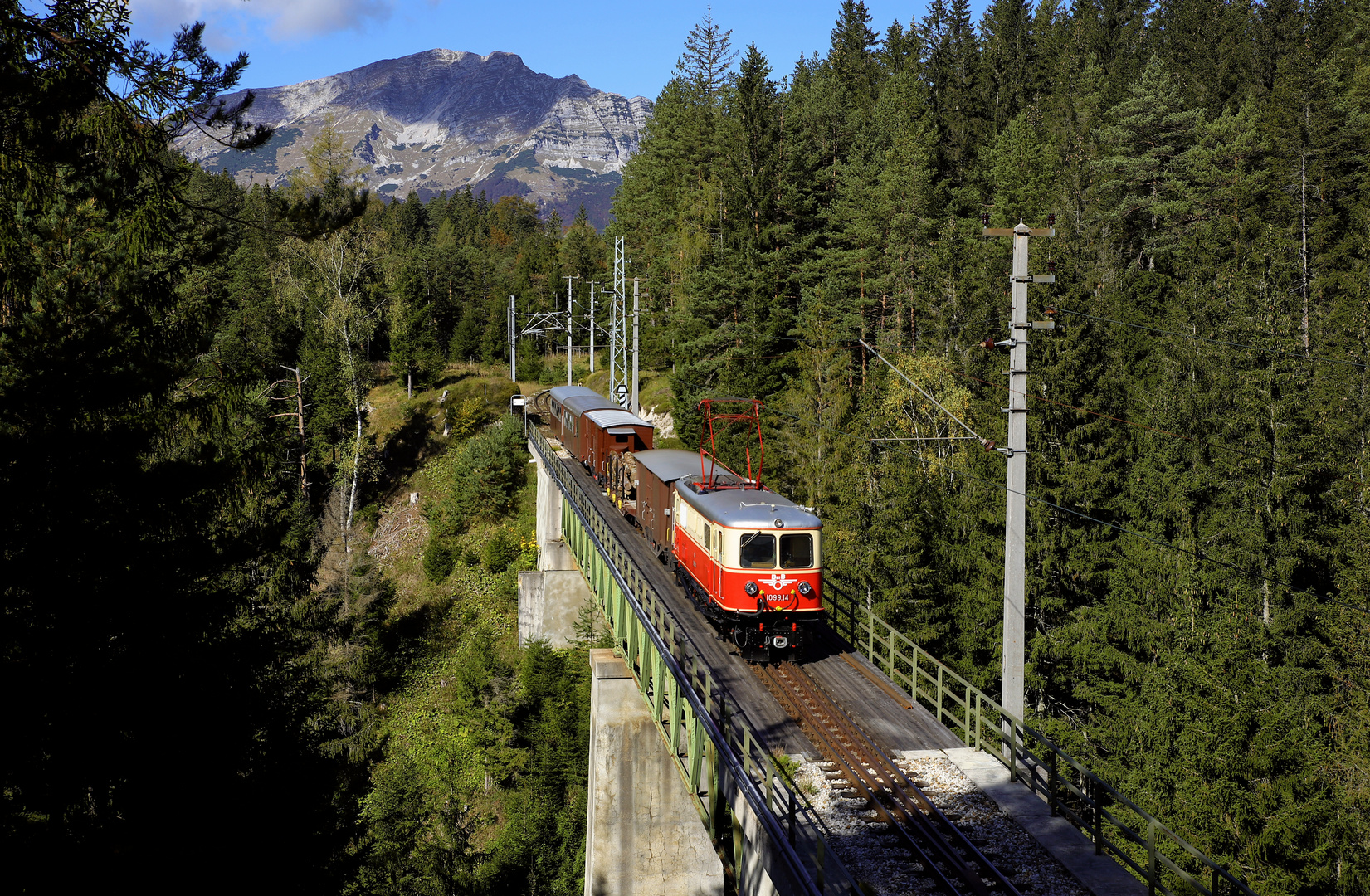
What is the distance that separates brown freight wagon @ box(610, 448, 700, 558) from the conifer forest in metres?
7.54

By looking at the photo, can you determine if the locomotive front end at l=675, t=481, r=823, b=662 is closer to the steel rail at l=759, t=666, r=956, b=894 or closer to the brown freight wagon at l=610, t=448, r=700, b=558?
the steel rail at l=759, t=666, r=956, b=894

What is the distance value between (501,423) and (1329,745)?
1611 inches

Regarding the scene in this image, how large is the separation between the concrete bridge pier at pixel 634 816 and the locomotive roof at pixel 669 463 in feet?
16.0

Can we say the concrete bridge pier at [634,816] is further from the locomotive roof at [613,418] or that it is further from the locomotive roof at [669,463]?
the locomotive roof at [613,418]

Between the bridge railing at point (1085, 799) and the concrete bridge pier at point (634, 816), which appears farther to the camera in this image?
the concrete bridge pier at point (634, 816)

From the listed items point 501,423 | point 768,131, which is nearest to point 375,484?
point 501,423

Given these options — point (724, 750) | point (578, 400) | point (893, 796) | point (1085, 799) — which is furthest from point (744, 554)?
point (578, 400)

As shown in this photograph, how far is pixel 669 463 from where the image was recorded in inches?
1003

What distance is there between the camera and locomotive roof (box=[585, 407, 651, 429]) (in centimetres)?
3444

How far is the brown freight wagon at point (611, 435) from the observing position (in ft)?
112

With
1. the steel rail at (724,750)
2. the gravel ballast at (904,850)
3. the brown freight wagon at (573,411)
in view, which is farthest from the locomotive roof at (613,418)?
the gravel ballast at (904,850)

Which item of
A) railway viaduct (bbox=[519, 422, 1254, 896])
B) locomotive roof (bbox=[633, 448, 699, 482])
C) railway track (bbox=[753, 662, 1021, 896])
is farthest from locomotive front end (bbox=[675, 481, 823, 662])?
locomotive roof (bbox=[633, 448, 699, 482])

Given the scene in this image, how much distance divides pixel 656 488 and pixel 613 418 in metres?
10.4

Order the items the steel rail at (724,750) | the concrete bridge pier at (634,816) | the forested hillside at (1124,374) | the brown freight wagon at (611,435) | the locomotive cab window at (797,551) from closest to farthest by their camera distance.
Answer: the steel rail at (724,750) < the locomotive cab window at (797,551) < the concrete bridge pier at (634,816) < the forested hillside at (1124,374) < the brown freight wagon at (611,435)
